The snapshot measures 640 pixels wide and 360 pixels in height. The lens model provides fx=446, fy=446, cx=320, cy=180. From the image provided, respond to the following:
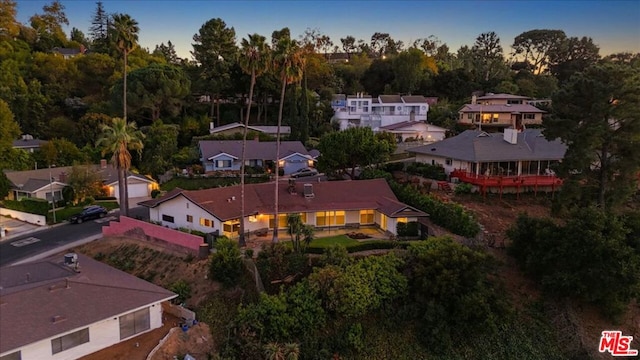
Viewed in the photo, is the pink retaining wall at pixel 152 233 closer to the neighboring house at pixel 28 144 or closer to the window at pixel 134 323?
the window at pixel 134 323

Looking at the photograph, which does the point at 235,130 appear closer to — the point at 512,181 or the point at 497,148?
the point at 497,148

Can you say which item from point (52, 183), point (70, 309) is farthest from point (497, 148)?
point (52, 183)

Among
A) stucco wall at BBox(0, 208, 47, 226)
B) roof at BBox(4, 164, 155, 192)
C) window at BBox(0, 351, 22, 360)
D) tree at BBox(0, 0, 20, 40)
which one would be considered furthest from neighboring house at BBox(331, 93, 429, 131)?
tree at BBox(0, 0, 20, 40)

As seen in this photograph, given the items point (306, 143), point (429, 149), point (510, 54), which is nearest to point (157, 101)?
point (306, 143)

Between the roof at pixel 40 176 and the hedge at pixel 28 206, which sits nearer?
the hedge at pixel 28 206

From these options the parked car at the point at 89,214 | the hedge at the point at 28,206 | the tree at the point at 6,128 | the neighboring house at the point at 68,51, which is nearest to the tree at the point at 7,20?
the neighboring house at the point at 68,51

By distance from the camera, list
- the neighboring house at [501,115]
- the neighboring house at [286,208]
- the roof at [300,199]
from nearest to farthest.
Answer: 1. the neighboring house at [286,208]
2. the roof at [300,199]
3. the neighboring house at [501,115]

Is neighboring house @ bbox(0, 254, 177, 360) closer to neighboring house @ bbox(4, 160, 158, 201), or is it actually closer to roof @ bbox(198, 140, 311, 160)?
neighboring house @ bbox(4, 160, 158, 201)
